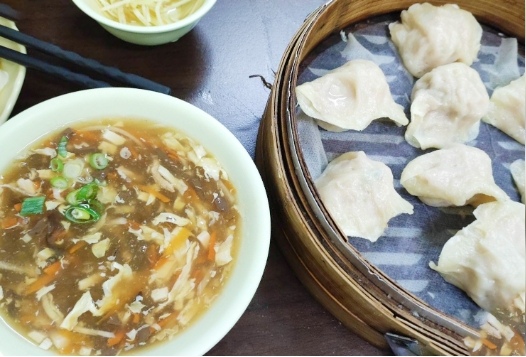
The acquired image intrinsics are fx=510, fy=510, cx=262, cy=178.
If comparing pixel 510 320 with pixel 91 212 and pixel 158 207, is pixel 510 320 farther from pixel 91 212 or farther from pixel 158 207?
pixel 91 212

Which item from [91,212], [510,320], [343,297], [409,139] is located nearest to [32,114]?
[91,212]

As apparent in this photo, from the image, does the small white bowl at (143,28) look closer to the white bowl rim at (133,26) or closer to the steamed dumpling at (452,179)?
the white bowl rim at (133,26)

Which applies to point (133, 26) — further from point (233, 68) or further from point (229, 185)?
point (229, 185)

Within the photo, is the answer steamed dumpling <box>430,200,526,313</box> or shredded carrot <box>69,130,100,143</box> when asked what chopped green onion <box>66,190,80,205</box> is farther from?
steamed dumpling <box>430,200,526,313</box>

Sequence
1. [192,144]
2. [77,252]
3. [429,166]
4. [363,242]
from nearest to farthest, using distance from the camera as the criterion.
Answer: [77,252] → [192,144] → [363,242] → [429,166]

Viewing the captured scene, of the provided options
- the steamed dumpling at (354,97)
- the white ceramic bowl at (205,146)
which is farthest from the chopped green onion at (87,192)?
the steamed dumpling at (354,97)

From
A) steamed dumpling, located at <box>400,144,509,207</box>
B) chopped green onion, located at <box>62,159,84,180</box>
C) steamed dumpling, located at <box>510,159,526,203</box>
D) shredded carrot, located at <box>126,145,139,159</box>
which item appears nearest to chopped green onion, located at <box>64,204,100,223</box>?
chopped green onion, located at <box>62,159,84,180</box>

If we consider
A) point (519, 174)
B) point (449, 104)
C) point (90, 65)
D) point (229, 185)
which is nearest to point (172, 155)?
point (229, 185)

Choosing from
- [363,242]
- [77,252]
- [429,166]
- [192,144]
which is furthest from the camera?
[429,166]
